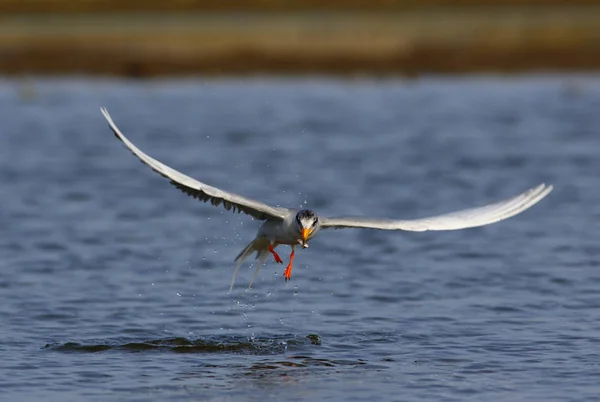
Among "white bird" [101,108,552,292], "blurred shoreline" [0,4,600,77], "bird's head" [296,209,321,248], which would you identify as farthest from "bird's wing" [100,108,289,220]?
"blurred shoreline" [0,4,600,77]

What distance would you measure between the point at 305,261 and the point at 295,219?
5.67 metres

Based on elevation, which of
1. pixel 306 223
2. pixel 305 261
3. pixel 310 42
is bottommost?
pixel 306 223

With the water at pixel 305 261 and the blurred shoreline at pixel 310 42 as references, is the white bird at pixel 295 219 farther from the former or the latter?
the blurred shoreline at pixel 310 42

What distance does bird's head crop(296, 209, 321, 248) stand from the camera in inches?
472

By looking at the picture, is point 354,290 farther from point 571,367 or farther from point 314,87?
point 314,87

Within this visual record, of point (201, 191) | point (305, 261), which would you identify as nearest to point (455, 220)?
point (201, 191)

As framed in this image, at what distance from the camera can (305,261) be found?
705 inches

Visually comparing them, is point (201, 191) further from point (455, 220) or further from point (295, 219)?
point (455, 220)

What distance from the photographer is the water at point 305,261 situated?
40.4 feet

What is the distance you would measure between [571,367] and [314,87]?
26.9m

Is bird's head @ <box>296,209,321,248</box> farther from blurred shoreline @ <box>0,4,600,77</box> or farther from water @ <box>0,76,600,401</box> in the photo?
blurred shoreline @ <box>0,4,600,77</box>

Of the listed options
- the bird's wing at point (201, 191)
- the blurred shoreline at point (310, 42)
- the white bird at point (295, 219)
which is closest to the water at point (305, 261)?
the white bird at point (295, 219)

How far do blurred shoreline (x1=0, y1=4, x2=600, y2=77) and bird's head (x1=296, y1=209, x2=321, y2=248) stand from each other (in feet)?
91.7

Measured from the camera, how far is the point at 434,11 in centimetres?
5666
